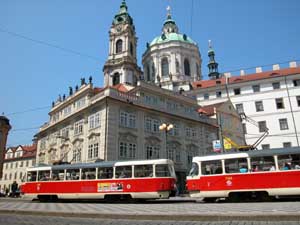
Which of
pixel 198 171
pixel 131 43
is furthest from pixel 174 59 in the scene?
pixel 198 171

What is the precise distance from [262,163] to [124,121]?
56.8 ft

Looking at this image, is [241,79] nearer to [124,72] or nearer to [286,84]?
[286,84]

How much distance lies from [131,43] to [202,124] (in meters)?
22.4

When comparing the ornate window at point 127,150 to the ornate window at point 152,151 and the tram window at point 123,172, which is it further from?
the tram window at point 123,172

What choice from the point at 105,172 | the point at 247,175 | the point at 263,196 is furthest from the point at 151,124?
the point at 263,196

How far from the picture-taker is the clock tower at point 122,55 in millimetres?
48719

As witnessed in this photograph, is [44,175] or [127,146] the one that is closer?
[44,175]

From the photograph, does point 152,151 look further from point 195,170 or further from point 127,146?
point 195,170

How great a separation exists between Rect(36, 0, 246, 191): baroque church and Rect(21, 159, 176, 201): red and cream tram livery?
6425mm

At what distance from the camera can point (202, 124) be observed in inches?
1558

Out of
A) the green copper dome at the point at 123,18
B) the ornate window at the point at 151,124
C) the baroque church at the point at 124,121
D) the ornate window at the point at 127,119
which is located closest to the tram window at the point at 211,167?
the baroque church at the point at 124,121

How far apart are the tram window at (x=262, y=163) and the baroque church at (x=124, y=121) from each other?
13.4 metres

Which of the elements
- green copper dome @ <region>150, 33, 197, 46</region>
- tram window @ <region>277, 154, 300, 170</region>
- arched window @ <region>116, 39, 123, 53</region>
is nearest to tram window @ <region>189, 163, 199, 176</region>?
tram window @ <region>277, 154, 300, 170</region>

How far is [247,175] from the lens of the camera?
15.2 metres
